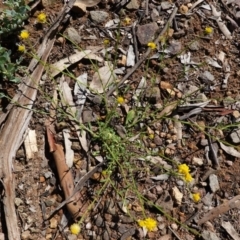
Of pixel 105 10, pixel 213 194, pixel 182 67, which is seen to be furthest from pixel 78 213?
pixel 105 10

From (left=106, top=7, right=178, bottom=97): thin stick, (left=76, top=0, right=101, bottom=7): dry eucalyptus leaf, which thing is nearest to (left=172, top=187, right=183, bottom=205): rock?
(left=106, top=7, right=178, bottom=97): thin stick

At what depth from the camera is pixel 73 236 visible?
289 cm

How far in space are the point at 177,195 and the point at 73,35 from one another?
128cm

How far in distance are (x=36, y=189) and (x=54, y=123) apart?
17.6 inches

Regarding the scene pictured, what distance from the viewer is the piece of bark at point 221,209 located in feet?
9.70

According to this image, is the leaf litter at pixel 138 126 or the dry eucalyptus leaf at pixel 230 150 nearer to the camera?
the leaf litter at pixel 138 126

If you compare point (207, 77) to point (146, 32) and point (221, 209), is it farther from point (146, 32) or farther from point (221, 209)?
point (221, 209)

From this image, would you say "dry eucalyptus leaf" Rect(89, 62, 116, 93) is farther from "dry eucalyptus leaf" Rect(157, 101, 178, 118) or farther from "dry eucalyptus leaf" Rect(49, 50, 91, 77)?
"dry eucalyptus leaf" Rect(157, 101, 178, 118)

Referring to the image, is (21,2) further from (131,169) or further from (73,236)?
(73,236)

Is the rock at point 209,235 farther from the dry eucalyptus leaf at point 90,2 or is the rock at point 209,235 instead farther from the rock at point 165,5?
the dry eucalyptus leaf at point 90,2

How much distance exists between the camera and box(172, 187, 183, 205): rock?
9.65 ft

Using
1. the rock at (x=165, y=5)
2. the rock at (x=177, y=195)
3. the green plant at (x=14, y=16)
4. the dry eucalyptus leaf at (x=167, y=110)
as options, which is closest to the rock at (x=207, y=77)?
the dry eucalyptus leaf at (x=167, y=110)

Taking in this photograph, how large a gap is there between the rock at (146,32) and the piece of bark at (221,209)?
1.21 m

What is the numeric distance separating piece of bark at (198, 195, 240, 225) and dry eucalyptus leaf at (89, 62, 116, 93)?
1.07 metres
